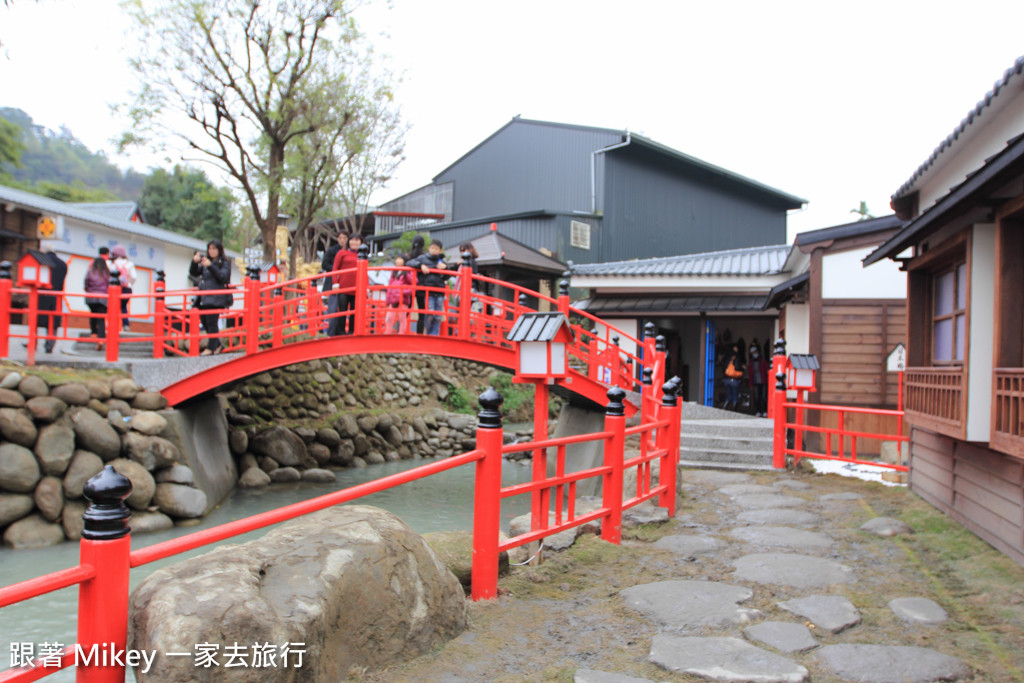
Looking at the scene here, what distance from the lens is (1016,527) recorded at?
5539 mm

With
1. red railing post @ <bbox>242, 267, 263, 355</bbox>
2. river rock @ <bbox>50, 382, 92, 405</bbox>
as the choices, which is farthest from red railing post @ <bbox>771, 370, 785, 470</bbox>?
river rock @ <bbox>50, 382, 92, 405</bbox>

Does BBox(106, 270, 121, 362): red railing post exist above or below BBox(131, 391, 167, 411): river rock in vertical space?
above

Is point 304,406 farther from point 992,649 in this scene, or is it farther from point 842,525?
point 992,649

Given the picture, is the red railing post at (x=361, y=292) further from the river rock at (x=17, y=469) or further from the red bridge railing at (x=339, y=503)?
the red bridge railing at (x=339, y=503)

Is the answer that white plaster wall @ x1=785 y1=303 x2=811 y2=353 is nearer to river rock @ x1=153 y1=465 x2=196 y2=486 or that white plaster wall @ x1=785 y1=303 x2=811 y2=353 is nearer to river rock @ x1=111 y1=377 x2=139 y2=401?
river rock @ x1=153 y1=465 x2=196 y2=486

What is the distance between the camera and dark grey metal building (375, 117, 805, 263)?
2459cm

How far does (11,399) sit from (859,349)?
1287cm

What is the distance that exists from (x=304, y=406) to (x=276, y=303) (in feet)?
21.0

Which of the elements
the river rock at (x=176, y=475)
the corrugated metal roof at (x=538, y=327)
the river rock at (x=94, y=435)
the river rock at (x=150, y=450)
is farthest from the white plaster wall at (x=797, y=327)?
the river rock at (x=94, y=435)

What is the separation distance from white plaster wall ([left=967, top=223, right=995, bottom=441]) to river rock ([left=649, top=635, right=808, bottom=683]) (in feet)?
10.9

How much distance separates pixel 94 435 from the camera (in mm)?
9602

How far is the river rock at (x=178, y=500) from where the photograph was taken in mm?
10164

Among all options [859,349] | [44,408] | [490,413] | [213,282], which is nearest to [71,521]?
[44,408]

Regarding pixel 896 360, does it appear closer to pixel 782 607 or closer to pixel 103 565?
pixel 782 607
